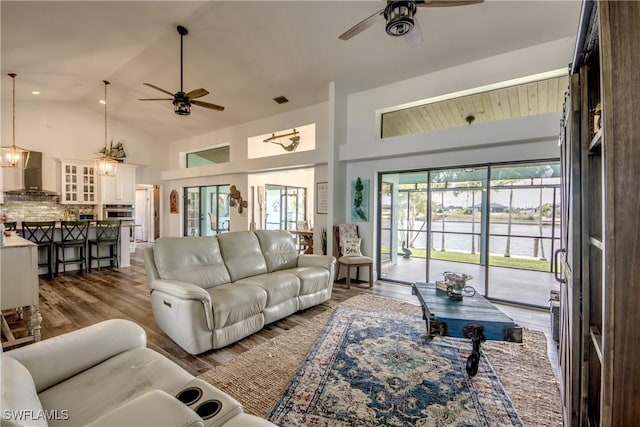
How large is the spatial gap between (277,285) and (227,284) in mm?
564

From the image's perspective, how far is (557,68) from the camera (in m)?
3.54

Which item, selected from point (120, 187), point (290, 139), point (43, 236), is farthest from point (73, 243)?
point (290, 139)

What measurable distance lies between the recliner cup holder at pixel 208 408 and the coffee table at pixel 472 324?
1.69m

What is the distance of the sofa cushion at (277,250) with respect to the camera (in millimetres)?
3939

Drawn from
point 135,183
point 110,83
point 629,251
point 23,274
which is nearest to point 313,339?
point 629,251

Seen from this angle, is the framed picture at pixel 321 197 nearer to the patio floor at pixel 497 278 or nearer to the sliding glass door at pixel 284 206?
the patio floor at pixel 497 278

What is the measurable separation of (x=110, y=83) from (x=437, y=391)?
803 centimetres

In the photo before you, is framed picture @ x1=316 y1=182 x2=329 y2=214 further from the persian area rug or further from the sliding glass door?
the persian area rug

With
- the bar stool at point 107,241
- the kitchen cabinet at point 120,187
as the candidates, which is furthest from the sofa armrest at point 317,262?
the kitchen cabinet at point 120,187

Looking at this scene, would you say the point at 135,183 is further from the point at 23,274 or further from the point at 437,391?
the point at 437,391

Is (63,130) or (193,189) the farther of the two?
(193,189)

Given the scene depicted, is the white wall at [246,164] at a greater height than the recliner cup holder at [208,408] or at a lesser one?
greater

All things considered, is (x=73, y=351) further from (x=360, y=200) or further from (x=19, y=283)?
(x=360, y=200)

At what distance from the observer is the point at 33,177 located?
22.1 ft
